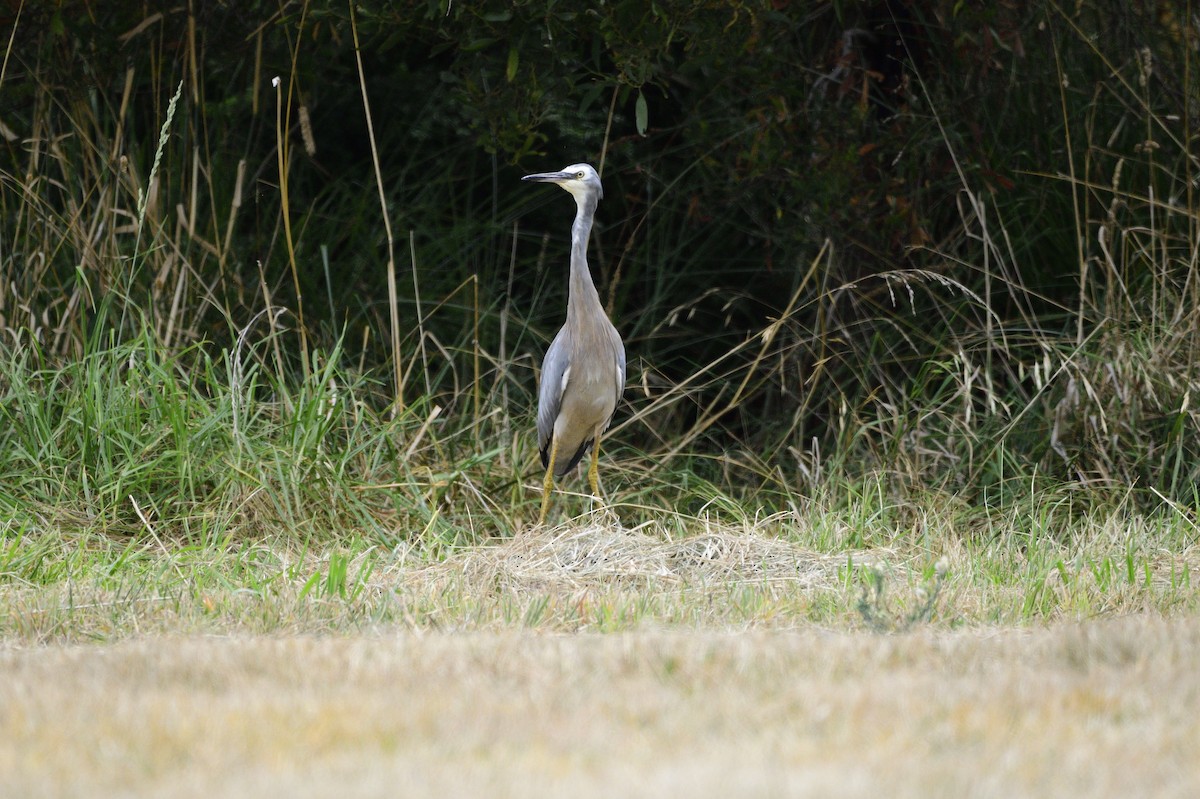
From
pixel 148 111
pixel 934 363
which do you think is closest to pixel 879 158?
pixel 934 363

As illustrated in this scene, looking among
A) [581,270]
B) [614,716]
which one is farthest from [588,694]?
[581,270]

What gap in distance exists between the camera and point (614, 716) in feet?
8.54

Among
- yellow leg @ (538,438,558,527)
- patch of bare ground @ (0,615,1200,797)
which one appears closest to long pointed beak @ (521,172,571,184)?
yellow leg @ (538,438,558,527)

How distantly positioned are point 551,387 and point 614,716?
124 inches

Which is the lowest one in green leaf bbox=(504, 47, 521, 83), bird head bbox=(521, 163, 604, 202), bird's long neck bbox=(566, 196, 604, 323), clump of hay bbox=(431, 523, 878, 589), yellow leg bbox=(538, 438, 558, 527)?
yellow leg bbox=(538, 438, 558, 527)

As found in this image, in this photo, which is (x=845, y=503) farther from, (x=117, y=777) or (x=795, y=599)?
(x=117, y=777)

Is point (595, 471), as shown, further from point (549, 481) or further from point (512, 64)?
point (512, 64)

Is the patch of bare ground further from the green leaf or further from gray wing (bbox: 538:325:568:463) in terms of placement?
the green leaf

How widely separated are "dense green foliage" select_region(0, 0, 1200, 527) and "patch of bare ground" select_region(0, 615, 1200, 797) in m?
2.24

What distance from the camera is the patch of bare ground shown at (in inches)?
87.7

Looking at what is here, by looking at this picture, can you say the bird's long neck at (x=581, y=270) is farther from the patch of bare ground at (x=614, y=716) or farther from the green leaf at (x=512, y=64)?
the patch of bare ground at (x=614, y=716)

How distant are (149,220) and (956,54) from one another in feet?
11.8

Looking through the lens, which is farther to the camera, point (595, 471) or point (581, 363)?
point (595, 471)

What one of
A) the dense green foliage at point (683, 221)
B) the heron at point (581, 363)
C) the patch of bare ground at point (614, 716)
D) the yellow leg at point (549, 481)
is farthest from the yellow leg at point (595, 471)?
the patch of bare ground at point (614, 716)
